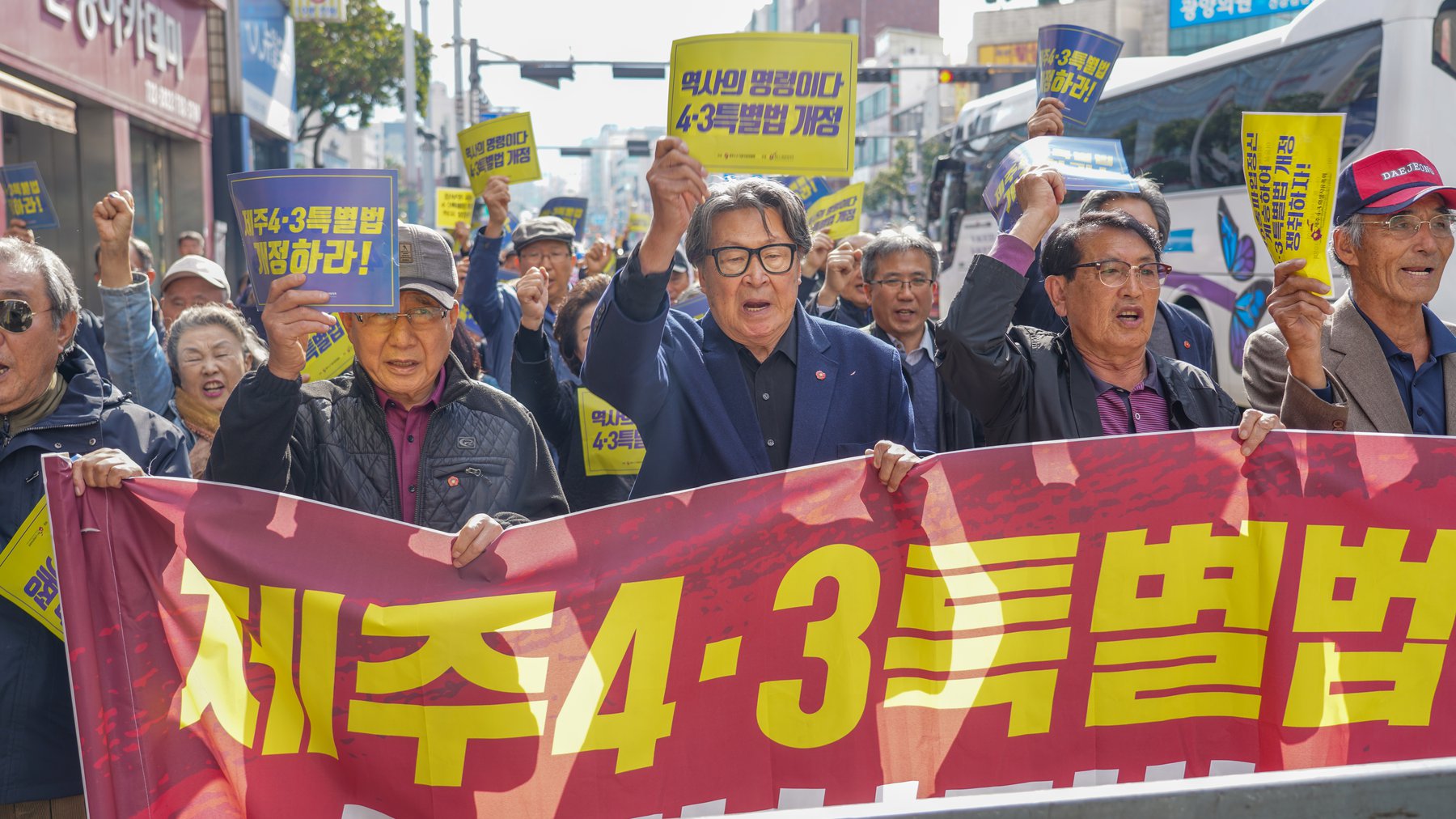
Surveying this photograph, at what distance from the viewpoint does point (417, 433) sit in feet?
9.22

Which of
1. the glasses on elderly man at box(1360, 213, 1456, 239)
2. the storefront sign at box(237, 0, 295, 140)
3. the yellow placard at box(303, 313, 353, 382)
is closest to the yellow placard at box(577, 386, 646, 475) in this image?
the yellow placard at box(303, 313, 353, 382)

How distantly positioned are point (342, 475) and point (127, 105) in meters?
12.1

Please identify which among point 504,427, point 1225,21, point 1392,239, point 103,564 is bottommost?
point 103,564

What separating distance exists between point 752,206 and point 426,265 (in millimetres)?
731

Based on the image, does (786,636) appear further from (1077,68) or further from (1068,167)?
(1077,68)

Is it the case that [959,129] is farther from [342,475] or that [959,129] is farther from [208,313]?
[342,475]

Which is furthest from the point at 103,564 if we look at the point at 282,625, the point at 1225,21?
the point at 1225,21

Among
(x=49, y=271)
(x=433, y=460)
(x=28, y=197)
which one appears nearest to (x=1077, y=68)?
(x=433, y=460)

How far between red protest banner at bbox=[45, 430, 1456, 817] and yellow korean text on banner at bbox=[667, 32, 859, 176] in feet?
3.37

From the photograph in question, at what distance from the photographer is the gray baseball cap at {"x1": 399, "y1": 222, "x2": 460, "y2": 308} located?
9.29 feet

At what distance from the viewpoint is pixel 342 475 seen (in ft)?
8.91

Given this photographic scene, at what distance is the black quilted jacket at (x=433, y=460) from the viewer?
2713mm

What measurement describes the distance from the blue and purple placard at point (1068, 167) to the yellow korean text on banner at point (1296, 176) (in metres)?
0.56

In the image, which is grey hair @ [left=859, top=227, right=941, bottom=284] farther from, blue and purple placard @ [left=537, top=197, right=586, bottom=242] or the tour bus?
blue and purple placard @ [left=537, top=197, right=586, bottom=242]
